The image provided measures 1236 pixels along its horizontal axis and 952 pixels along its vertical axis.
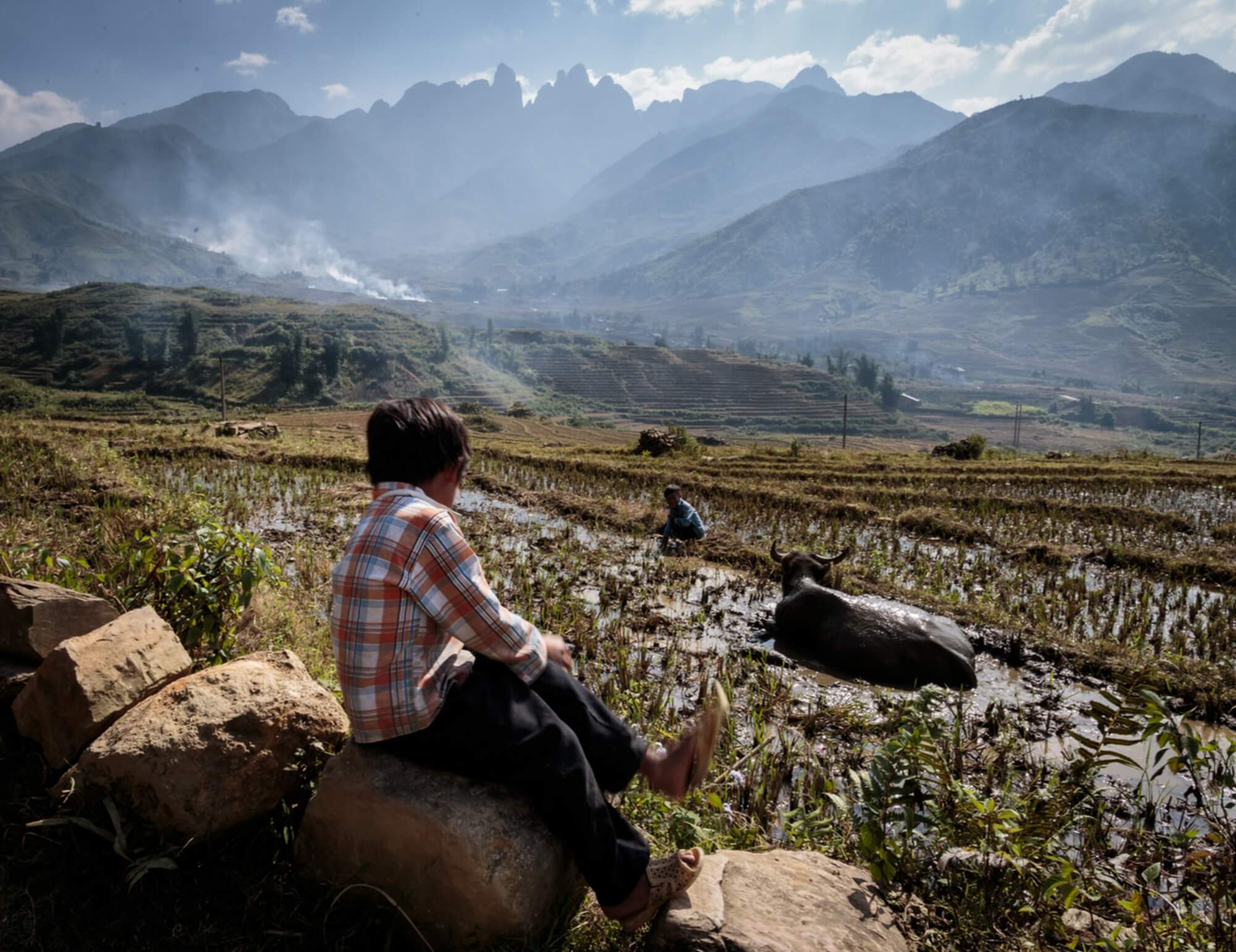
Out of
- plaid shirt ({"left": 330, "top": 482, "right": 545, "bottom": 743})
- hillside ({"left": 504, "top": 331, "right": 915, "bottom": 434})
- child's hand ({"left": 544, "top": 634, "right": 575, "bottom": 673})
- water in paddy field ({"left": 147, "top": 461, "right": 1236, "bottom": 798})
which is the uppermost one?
hillside ({"left": 504, "top": 331, "right": 915, "bottom": 434})

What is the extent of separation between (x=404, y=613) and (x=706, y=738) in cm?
112

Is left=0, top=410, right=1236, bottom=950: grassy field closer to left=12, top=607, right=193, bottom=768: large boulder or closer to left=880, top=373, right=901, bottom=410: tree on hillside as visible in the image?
left=12, top=607, right=193, bottom=768: large boulder

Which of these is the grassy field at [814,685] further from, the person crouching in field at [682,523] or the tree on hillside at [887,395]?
the tree on hillside at [887,395]

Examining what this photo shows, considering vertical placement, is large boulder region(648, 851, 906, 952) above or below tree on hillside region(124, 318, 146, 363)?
below

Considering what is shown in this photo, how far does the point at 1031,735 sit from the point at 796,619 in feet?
7.38

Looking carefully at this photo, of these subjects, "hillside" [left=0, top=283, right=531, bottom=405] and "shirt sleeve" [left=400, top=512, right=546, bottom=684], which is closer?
"shirt sleeve" [left=400, top=512, right=546, bottom=684]

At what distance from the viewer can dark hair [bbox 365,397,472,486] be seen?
2.50 m

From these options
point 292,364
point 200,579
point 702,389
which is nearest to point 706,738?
point 200,579

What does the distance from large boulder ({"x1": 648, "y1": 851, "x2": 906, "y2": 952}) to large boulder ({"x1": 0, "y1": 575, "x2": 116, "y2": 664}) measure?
3.07 meters

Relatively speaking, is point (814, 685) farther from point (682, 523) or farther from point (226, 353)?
point (226, 353)

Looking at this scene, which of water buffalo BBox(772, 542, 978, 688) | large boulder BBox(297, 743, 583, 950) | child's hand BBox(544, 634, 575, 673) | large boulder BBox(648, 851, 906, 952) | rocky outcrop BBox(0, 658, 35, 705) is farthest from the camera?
water buffalo BBox(772, 542, 978, 688)

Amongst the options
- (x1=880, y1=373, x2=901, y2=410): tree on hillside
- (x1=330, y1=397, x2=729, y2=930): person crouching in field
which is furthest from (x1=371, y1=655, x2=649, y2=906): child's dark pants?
(x1=880, y1=373, x2=901, y2=410): tree on hillside

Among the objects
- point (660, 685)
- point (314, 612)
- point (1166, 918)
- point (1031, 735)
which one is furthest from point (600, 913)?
point (314, 612)

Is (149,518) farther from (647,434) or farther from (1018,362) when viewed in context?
(1018,362)
